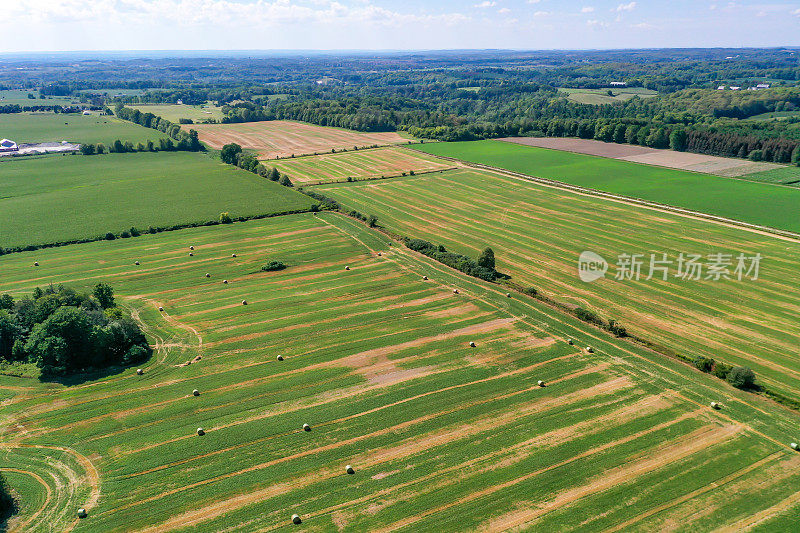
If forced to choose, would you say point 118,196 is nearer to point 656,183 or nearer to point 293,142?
point 293,142

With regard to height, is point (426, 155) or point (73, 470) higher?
point (426, 155)

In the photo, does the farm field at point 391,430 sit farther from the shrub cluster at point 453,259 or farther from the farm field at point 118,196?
the farm field at point 118,196

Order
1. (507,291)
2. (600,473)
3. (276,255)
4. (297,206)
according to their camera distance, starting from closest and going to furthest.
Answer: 1. (600,473)
2. (507,291)
3. (276,255)
4. (297,206)

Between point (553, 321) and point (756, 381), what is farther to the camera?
point (553, 321)

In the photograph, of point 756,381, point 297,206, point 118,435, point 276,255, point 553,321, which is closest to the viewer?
point 118,435

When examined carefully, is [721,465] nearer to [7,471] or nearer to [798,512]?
[798,512]

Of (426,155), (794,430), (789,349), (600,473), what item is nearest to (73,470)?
(600,473)

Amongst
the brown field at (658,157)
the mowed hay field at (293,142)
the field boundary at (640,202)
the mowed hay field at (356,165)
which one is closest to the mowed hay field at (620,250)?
the field boundary at (640,202)

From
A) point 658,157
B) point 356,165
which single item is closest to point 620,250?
point 658,157
